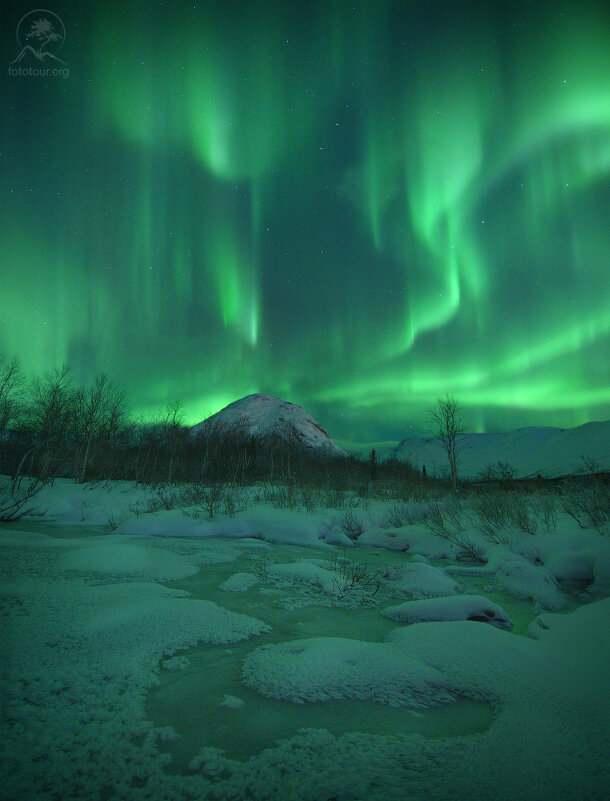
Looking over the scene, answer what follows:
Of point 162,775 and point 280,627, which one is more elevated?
point 162,775

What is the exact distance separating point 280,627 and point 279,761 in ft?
5.51

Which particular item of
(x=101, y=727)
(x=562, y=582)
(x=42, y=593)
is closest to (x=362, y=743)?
(x=101, y=727)

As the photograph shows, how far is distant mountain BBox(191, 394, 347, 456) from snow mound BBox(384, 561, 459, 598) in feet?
309

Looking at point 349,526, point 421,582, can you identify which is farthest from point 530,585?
point 349,526

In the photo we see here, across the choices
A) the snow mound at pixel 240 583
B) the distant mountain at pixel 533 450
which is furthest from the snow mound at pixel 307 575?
the distant mountain at pixel 533 450

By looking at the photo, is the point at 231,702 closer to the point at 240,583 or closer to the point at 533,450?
the point at 240,583

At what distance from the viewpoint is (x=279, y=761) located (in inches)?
53.2

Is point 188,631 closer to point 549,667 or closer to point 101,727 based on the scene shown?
point 101,727

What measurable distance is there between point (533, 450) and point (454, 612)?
157924 mm

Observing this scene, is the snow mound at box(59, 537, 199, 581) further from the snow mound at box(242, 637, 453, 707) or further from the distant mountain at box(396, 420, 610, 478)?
the distant mountain at box(396, 420, 610, 478)

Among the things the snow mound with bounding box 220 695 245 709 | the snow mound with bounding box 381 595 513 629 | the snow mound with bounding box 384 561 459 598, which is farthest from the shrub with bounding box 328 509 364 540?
the snow mound with bounding box 220 695 245 709

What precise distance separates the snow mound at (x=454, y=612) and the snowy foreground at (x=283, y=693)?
2 cm

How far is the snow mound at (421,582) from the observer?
14.4 ft

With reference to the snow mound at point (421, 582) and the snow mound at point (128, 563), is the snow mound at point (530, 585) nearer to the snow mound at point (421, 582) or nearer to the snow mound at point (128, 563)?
the snow mound at point (421, 582)
